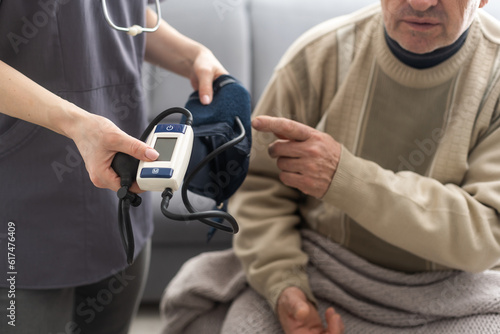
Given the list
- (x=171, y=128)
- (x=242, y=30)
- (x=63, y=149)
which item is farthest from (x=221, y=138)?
(x=242, y=30)

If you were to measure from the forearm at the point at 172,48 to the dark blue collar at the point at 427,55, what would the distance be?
14.0 inches

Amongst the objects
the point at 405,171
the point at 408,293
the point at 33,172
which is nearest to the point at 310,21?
the point at 405,171

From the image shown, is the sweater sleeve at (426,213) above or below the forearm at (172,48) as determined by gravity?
below

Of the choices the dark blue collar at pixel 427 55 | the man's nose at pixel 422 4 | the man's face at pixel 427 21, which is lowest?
the dark blue collar at pixel 427 55

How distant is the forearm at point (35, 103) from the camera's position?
2.15 ft

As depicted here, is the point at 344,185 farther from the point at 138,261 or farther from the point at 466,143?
the point at 138,261

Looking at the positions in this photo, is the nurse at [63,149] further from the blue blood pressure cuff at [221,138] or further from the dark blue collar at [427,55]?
the dark blue collar at [427,55]

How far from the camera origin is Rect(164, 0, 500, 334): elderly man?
0.94 metres

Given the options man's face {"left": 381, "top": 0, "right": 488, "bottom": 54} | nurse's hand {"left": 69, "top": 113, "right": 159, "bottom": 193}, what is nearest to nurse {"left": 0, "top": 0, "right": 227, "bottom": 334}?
nurse's hand {"left": 69, "top": 113, "right": 159, "bottom": 193}

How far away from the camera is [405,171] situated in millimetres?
1016

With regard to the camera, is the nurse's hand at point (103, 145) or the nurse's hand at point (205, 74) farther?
the nurse's hand at point (205, 74)

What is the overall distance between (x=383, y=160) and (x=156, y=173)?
0.56 metres

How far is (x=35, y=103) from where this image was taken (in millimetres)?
660

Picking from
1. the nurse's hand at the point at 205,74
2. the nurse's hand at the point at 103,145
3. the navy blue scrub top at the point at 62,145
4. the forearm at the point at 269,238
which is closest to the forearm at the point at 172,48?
the nurse's hand at the point at 205,74
